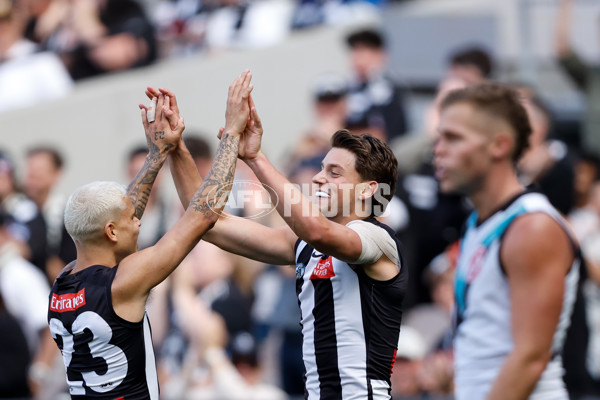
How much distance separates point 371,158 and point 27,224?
613 cm

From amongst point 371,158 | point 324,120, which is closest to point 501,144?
point 371,158

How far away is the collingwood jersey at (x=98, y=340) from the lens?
420cm

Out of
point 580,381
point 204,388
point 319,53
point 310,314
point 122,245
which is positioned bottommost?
point 204,388

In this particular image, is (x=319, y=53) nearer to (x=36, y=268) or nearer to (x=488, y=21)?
(x=488, y=21)

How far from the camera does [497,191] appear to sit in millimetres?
4070

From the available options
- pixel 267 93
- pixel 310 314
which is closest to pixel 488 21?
pixel 267 93

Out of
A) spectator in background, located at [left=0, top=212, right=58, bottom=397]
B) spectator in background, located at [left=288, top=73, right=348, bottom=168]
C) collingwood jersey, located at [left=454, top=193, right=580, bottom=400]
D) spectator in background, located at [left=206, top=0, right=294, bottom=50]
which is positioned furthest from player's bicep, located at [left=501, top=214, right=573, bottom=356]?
spectator in background, located at [left=206, top=0, right=294, bottom=50]

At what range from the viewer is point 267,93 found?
32.0 feet

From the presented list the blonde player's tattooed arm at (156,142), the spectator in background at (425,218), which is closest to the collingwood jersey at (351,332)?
the blonde player's tattooed arm at (156,142)

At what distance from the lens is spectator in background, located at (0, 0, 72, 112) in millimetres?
12078

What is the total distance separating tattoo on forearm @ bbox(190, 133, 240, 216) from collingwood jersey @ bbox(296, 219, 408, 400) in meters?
0.57

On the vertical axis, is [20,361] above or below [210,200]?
below

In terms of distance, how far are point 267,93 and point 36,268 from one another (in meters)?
2.92

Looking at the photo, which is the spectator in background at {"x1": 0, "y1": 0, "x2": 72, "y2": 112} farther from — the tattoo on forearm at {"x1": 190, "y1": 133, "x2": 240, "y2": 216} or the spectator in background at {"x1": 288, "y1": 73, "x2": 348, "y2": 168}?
the tattoo on forearm at {"x1": 190, "y1": 133, "x2": 240, "y2": 216}
